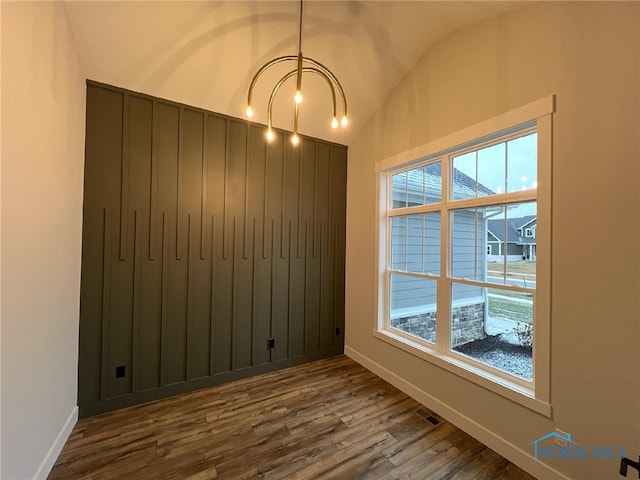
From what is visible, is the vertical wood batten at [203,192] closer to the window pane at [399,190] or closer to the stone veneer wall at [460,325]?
the window pane at [399,190]

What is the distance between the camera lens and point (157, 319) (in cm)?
263

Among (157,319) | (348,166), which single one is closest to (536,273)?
(348,166)

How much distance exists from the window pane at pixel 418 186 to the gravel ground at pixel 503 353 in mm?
1391

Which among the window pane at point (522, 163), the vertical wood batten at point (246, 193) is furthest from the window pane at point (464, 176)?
the vertical wood batten at point (246, 193)

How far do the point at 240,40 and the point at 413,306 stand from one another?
A: 10.6 feet

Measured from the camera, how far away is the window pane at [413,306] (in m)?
2.79

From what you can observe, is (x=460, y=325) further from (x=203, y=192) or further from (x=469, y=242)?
(x=203, y=192)

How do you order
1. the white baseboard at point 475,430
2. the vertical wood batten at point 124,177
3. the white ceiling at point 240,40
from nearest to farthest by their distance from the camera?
1. the white baseboard at point 475,430
2. the white ceiling at point 240,40
3. the vertical wood batten at point 124,177

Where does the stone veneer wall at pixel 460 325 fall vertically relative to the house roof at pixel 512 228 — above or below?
below

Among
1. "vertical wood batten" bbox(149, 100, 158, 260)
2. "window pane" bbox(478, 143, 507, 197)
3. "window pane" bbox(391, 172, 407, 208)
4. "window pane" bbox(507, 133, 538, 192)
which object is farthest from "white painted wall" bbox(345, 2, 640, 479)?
"vertical wood batten" bbox(149, 100, 158, 260)

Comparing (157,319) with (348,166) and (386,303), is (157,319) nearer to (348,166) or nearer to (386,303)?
(386,303)

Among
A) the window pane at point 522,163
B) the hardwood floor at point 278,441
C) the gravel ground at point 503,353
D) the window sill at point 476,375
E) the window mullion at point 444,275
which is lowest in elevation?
the hardwood floor at point 278,441

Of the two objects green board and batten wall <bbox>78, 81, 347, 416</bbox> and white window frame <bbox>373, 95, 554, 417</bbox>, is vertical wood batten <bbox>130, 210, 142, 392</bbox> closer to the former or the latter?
green board and batten wall <bbox>78, 81, 347, 416</bbox>

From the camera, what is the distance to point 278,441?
2070 mm
